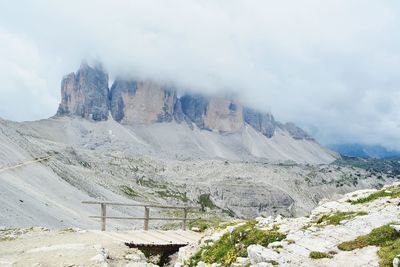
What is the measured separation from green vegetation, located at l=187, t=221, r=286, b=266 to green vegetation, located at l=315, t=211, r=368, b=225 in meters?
2.35

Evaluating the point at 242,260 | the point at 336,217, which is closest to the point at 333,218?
the point at 336,217

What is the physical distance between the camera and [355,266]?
1423 cm

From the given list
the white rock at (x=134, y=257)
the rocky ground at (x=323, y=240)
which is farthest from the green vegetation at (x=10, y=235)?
the rocky ground at (x=323, y=240)

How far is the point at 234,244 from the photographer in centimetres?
2017

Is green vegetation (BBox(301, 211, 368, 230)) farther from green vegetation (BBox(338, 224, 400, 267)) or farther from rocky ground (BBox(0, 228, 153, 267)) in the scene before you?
rocky ground (BBox(0, 228, 153, 267))

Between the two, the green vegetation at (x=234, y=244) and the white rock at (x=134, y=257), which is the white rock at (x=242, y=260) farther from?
the white rock at (x=134, y=257)

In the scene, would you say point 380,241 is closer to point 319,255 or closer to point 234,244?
point 319,255

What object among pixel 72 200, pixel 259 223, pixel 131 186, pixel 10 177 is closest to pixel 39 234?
pixel 259 223

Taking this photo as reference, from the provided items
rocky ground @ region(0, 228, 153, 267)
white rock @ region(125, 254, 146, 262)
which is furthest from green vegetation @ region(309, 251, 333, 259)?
white rock @ region(125, 254, 146, 262)

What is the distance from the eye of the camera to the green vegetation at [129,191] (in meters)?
178

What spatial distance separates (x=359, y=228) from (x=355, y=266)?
3467mm

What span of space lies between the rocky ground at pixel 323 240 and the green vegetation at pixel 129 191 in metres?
159

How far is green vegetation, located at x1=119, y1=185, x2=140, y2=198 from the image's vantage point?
585 feet

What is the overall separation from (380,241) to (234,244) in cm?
718
